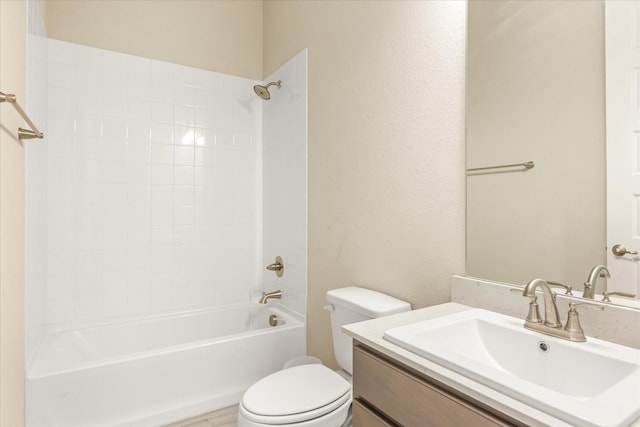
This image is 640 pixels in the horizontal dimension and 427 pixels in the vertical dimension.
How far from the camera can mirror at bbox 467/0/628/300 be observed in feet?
3.24

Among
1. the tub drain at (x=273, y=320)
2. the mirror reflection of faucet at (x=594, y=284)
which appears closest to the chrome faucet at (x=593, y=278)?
the mirror reflection of faucet at (x=594, y=284)

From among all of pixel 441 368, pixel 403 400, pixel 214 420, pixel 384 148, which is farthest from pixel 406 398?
pixel 214 420

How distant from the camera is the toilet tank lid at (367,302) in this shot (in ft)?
4.58

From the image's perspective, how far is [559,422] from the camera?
1.87 feet

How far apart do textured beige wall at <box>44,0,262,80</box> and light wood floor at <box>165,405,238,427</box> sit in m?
2.23

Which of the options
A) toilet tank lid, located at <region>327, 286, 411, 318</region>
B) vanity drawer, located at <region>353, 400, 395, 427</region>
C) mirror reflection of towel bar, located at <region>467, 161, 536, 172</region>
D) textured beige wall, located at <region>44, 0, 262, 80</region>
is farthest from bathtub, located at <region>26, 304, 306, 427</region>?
textured beige wall, located at <region>44, 0, 262, 80</region>

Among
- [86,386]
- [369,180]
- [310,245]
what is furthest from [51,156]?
[369,180]

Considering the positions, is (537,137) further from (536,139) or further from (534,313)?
(534,313)

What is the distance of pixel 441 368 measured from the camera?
30.4 inches

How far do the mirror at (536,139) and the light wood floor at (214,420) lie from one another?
142 centimetres

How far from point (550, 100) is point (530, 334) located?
68cm

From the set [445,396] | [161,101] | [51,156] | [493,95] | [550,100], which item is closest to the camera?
[445,396]

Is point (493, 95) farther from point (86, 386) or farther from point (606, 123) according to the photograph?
point (86, 386)

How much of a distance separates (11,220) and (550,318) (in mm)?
1753
